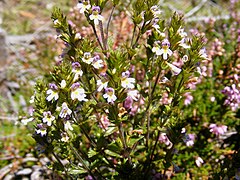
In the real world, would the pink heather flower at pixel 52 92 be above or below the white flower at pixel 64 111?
above

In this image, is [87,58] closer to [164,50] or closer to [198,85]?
[164,50]

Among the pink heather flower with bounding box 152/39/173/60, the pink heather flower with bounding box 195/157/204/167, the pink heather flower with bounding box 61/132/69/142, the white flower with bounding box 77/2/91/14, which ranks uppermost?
the white flower with bounding box 77/2/91/14

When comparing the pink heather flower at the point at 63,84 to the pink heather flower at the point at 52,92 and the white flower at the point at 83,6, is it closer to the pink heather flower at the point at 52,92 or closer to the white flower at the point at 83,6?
the pink heather flower at the point at 52,92

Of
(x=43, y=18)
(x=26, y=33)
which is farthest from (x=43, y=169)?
(x=43, y=18)

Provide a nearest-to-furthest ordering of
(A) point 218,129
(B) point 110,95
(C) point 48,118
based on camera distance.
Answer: (B) point 110,95
(C) point 48,118
(A) point 218,129

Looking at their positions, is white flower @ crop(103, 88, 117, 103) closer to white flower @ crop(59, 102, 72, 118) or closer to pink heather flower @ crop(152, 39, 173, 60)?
white flower @ crop(59, 102, 72, 118)

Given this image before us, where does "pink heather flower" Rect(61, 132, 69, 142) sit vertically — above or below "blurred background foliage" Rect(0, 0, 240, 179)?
below

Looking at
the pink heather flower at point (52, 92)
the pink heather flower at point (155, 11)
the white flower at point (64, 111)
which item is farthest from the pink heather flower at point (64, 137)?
the pink heather flower at point (155, 11)

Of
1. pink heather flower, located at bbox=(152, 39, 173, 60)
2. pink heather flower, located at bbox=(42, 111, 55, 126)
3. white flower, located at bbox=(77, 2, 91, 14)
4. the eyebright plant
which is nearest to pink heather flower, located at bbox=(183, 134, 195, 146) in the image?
the eyebright plant

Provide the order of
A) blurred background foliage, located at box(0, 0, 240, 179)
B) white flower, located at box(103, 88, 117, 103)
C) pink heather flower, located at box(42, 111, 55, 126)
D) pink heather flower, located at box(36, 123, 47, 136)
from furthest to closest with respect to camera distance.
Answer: blurred background foliage, located at box(0, 0, 240, 179) < pink heather flower, located at box(36, 123, 47, 136) < pink heather flower, located at box(42, 111, 55, 126) < white flower, located at box(103, 88, 117, 103)

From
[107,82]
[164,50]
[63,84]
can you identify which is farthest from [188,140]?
[63,84]

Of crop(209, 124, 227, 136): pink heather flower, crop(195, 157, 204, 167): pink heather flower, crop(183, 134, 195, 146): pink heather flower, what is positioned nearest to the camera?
crop(183, 134, 195, 146): pink heather flower
